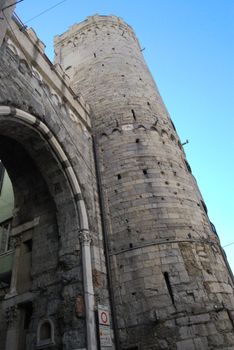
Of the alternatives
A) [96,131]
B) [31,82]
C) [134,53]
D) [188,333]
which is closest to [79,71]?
[134,53]

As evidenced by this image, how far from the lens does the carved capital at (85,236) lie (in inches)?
272

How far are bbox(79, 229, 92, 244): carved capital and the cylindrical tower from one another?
64 cm

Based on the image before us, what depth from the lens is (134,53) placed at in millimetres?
14164

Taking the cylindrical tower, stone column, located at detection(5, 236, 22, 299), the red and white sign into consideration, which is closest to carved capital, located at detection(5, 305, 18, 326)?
stone column, located at detection(5, 236, 22, 299)

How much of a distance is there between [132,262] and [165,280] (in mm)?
840

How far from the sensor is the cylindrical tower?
19.3 ft

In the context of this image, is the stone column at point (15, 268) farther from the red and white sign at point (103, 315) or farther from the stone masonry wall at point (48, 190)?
the red and white sign at point (103, 315)

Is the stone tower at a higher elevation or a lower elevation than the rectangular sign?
higher

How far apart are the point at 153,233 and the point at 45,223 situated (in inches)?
112

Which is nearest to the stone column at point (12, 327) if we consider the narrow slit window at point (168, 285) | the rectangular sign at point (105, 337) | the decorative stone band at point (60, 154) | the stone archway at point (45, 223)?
the stone archway at point (45, 223)

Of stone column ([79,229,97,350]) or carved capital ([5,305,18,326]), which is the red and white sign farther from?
carved capital ([5,305,18,326])

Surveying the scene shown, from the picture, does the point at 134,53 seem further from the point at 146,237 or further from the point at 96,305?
the point at 96,305

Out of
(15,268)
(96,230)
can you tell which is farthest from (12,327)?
(96,230)

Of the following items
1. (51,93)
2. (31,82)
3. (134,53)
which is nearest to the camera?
(31,82)
